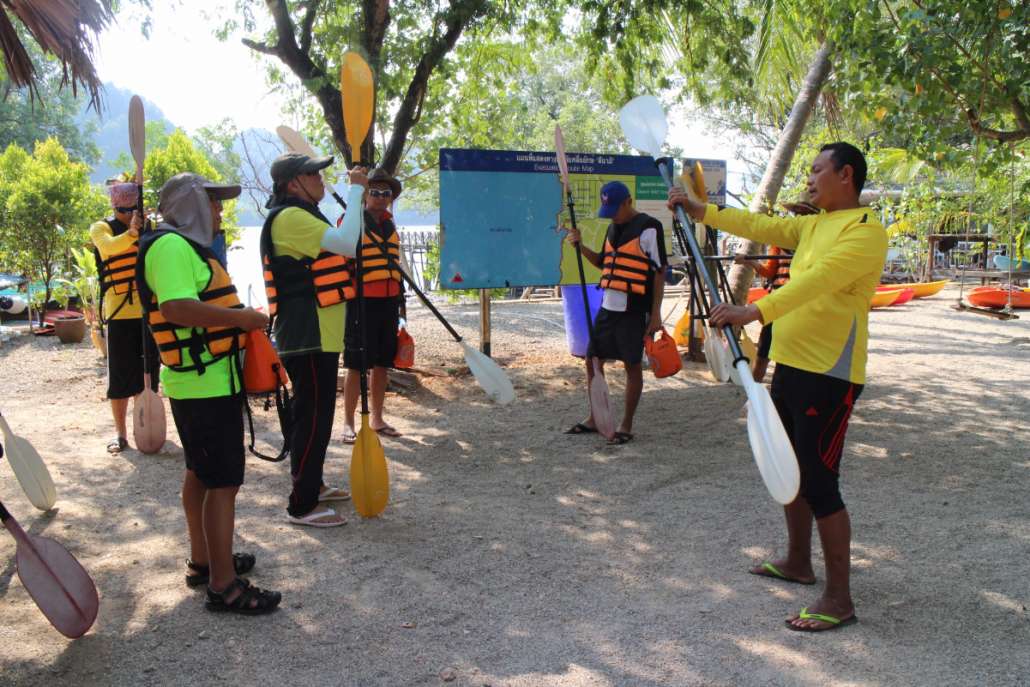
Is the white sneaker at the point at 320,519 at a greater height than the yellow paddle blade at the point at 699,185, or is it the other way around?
the yellow paddle blade at the point at 699,185

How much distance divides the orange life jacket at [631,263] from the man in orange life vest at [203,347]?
9.89 feet

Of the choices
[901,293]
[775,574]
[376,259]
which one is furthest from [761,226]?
[901,293]

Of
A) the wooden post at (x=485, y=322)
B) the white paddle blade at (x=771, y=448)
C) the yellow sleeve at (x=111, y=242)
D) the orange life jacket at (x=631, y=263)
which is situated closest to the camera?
the white paddle blade at (x=771, y=448)

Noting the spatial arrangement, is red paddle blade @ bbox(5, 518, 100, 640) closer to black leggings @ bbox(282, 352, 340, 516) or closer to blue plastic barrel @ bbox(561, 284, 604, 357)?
black leggings @ bbox(282, 352, 340, 516)

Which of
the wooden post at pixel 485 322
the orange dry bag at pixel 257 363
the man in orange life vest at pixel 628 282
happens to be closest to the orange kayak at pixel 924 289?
the wooden post at pixel 485 322

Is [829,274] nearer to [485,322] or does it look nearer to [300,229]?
[300,229]

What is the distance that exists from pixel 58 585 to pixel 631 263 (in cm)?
379

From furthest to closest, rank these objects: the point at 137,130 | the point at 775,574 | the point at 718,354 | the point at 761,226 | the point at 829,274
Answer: the point at 718,354
the point at 137,130
the point at 775,574
the point at 761,226
the point at 829,274

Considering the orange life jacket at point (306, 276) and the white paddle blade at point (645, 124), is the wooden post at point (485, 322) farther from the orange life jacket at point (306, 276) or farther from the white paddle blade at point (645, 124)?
the orange life jacket at point (306, 276)

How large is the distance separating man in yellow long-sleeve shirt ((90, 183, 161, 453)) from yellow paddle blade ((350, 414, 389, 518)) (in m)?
1.74

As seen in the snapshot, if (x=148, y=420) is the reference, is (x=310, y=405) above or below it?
above

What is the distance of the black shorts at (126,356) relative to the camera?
5324 millimetres

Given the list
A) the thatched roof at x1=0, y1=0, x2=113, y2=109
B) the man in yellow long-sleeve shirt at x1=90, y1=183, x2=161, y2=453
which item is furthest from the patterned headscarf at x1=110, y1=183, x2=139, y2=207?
the thatched roof at x1=0, y1=0, x2=113, y2=109

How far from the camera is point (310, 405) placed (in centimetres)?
403
